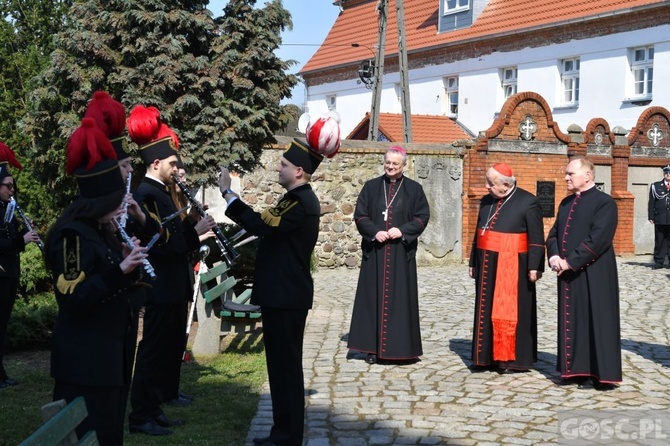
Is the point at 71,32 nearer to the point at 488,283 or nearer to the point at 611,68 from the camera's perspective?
the point at 488,283

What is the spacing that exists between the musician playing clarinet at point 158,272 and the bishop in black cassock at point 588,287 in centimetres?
334

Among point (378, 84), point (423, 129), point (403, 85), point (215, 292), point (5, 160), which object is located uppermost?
point (378, 84)

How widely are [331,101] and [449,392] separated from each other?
30567mm

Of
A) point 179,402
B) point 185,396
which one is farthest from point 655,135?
point 179,402

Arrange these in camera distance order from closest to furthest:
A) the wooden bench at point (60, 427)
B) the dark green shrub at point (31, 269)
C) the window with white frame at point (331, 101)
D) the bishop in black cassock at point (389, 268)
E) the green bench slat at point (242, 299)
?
the wooden bench at point (60, 427)
the bishop in black cassock at point (389, 268)
the green bench slat at point (242, 299)
the dark green shrub at point (31, 269)
the window with white frame at point (331, 101)

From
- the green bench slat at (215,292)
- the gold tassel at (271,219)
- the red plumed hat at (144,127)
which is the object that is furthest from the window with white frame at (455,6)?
the gold tassel at (271,219)

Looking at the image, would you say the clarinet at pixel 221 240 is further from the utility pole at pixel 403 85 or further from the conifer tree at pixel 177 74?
the utility pole at pixel 403 85

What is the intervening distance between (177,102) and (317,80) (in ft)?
90.7

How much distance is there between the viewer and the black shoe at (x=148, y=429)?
5886mm

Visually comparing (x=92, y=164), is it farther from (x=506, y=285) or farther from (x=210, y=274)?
(x=506, y=285)

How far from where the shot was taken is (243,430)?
6133mm

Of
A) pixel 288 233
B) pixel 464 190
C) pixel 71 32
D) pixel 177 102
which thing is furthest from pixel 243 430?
pixel 464 190

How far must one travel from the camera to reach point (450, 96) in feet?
103
